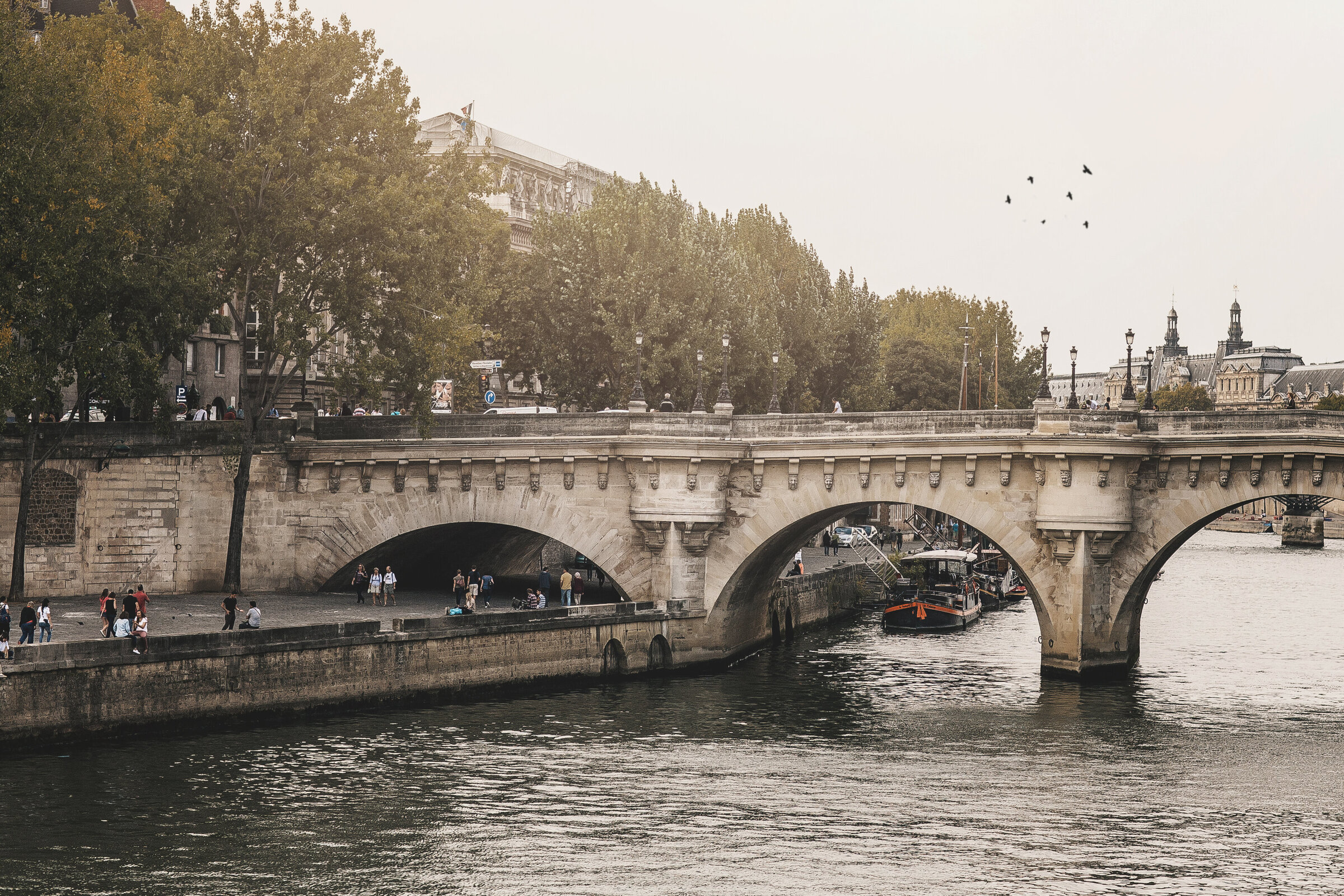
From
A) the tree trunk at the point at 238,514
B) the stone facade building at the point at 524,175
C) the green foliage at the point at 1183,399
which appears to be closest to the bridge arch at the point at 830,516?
the tree trunk at the point at 238,514

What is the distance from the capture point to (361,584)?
54688 mm

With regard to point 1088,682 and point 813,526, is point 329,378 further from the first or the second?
point 1088,682

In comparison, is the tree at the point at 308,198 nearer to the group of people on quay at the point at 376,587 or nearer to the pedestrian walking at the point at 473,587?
the group of people on quay at the point at 376,587

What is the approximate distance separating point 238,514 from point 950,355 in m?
79.4

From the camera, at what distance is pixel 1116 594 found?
158ft

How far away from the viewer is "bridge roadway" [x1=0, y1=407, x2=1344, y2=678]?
4675cm

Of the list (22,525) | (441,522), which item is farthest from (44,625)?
(441,522)

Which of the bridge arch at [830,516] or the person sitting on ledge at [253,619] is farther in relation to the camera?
the bridge arch at [830,516]

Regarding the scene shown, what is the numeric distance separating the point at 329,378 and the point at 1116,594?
2930 cm

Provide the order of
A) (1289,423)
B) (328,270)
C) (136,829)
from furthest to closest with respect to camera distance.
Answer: (328,270) → (1289,423) → (136,829)

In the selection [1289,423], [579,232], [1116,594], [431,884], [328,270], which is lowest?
[431,884]

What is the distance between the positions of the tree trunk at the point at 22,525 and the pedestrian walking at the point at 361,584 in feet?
37.3

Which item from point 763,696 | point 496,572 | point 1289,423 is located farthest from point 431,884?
point 496,572

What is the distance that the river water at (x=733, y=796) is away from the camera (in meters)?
28.6
